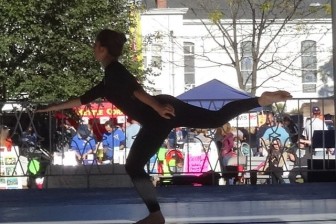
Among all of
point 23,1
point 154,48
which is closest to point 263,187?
point 23,1

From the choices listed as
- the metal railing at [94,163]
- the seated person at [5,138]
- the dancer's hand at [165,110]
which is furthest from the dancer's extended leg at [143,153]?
the metal railing at [94,163]

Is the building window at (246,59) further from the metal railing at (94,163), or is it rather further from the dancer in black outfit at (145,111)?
the dancer in black outfit at (145,111)

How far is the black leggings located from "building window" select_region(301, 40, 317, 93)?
1296 inches

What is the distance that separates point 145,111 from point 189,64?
126ft

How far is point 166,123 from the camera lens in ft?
20.5

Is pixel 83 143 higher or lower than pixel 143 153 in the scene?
higher

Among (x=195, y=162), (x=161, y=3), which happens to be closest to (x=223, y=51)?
(x=161, y=3)

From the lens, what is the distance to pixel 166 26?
45.5m

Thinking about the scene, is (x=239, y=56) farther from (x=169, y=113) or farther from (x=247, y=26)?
(x=169, y=113)

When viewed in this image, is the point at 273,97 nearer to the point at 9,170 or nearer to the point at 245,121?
the point at 9,170

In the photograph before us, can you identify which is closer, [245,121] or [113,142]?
[113,142]

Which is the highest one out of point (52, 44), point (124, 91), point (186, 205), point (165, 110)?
point (52, 44)

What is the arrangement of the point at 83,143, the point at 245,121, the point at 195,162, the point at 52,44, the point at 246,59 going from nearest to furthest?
the point at 83,143 < the point at 195,162 < the point at 245,121 < the point at 52,44 < the point at 246,59

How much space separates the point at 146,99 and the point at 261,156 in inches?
335
